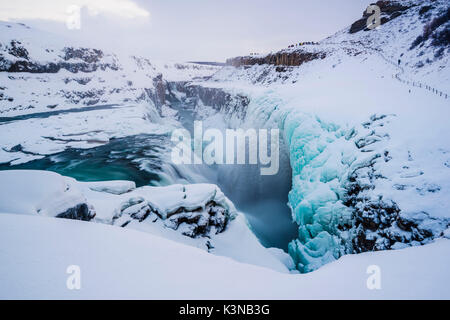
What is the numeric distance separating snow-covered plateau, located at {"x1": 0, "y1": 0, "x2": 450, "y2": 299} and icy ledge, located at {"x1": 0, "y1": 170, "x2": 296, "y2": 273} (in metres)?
0.06

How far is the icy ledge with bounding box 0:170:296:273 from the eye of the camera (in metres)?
5.71

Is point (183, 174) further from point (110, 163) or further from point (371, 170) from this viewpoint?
point (371, 170)

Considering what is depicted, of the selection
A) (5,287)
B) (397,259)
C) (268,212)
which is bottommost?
(268,212)

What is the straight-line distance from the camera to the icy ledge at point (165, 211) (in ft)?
18.7

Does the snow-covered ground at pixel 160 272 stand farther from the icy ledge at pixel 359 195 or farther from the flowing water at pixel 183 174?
the flowing water at pixel 183 174

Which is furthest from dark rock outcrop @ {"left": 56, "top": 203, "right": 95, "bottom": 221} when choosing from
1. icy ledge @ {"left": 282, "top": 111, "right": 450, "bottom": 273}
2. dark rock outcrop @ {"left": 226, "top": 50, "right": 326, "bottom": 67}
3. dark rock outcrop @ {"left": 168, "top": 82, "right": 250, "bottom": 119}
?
dark rock outcrop @ {"left": 226, "top": 50, "right": 326, "bottom": 67}

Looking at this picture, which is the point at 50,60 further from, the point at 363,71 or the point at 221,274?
the point at 221,274

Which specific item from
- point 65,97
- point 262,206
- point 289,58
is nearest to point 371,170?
point 262,206

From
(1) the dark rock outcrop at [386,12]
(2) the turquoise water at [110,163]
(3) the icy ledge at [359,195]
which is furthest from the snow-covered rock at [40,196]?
(1) the dark rock outcrop at [386,12]

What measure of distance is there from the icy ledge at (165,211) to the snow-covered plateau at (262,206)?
6cm

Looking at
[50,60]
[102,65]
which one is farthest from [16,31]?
[102,65]

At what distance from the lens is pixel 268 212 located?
18172 mm

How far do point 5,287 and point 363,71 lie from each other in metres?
31.3
